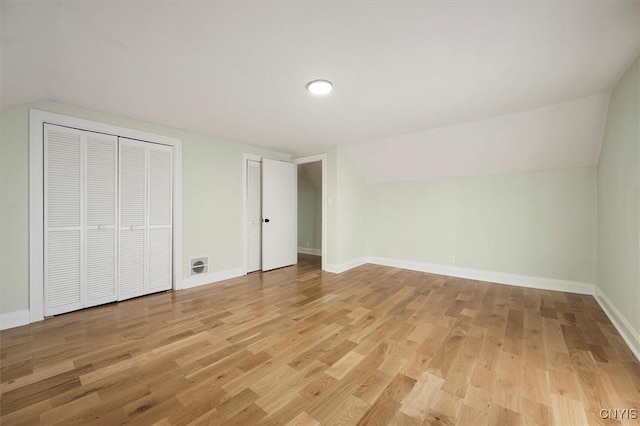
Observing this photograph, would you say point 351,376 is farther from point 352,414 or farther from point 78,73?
point 78,73

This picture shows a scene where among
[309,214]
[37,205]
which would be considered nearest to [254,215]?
[309,214]

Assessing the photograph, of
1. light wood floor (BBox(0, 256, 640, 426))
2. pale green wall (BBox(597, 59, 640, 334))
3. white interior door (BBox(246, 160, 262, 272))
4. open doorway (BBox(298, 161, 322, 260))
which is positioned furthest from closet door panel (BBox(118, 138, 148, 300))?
pale green wall (BBox(597, 59, 640, 334))

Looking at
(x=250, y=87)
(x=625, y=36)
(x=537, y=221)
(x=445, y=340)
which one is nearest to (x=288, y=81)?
(x=250, y=87)

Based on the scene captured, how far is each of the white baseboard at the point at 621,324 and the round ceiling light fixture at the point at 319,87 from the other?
127 inches

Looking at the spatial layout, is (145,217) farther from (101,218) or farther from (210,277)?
(210,277)

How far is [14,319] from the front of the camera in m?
2.35

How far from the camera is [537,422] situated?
1.30 metres

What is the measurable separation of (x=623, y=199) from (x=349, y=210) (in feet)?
11.0

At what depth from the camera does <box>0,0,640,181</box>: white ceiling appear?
4.55ft

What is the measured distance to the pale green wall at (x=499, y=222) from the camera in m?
3.32

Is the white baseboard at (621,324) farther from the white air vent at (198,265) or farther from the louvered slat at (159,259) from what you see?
the louvered slat at (159,259)

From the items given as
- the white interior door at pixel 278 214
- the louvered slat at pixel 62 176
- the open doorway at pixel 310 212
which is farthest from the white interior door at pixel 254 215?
the louvered slat at pixel 62 176

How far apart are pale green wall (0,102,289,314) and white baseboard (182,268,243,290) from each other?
0.27 feet

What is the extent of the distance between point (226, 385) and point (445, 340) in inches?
71.4
